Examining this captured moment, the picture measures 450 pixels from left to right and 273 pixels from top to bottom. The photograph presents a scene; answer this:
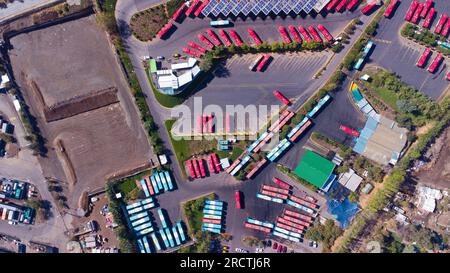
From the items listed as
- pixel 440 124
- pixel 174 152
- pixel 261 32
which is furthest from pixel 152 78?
pixel 440 124

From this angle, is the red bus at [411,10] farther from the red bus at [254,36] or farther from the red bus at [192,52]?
the red bus at [192,52]

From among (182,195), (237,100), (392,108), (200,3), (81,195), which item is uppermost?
(200,3)

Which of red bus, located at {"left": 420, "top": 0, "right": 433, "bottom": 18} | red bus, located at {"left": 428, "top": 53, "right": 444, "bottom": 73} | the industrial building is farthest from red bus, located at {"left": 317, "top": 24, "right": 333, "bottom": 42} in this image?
the industrial building

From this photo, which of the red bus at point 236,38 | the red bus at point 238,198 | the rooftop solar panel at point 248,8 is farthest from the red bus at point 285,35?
the red bus at point 238,198

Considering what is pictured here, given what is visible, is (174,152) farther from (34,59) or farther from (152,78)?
(34,59)

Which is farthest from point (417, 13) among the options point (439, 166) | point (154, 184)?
point (154, 184)

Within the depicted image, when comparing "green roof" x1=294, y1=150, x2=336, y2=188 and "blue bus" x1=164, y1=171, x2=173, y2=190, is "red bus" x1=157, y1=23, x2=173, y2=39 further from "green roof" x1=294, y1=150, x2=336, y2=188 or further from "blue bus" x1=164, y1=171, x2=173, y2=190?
"green roof" x1=294, y1=150, x2=336, y2=188

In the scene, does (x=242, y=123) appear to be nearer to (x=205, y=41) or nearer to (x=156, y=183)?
(x=205, y=41)
